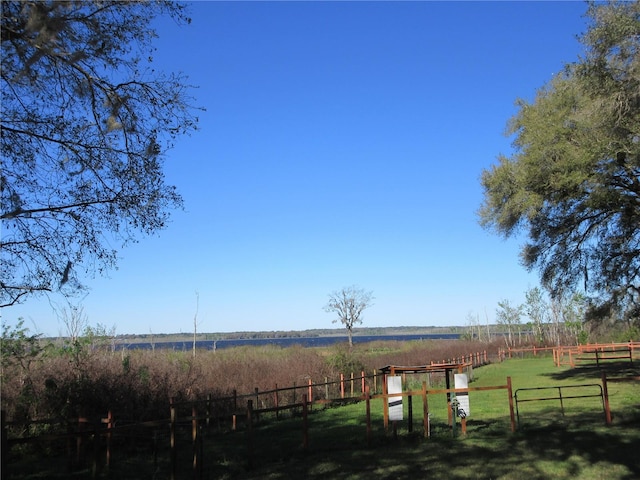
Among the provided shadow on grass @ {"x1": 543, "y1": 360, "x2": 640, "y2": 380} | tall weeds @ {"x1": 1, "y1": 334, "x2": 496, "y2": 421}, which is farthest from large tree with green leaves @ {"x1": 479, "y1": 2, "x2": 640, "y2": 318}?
tall weeds @ {"x1": 1, "y1": 334, "x2": 496, "y2": 421}

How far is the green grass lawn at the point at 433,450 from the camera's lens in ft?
30.0

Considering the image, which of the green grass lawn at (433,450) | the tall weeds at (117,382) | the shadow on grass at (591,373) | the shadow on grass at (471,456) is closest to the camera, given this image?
the shadow on grass at (471,456)

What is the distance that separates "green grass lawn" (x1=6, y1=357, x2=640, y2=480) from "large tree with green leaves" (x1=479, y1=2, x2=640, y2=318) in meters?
5.28

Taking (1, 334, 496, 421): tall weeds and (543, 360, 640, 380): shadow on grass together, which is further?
(543, 360, 640, 380): shadow on grass

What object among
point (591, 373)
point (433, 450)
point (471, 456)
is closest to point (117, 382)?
point (433, 450)

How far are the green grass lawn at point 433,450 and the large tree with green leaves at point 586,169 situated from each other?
528 cm

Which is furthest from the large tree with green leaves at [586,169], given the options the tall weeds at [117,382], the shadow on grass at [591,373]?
the tall weeds at [117,382]

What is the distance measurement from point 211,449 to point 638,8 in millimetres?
13751

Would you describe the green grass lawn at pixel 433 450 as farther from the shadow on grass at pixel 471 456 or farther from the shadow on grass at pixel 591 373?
the shadow on grass at pixel 591 373

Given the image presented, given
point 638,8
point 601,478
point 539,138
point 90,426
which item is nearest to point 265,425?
point 90,426

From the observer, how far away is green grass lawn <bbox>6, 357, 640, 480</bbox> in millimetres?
9141

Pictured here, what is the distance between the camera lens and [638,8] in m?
11.8

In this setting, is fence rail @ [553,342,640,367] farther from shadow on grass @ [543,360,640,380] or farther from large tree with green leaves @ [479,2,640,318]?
large tree with green leaves @ [479,2,640,318]

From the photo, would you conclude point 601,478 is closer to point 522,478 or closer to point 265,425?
point 522,478
